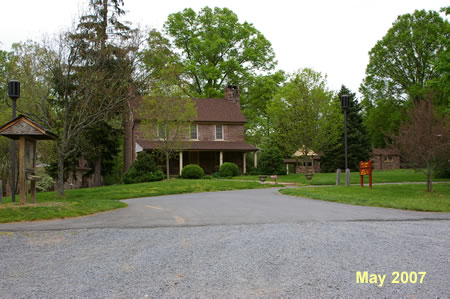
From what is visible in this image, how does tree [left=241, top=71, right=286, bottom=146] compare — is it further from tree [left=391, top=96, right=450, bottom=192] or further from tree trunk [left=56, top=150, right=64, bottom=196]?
tree trunk [left=56, top=150, right=64, bottom=196]

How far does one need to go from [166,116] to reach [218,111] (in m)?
10.7

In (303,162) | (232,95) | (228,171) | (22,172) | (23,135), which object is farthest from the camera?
(303,162)

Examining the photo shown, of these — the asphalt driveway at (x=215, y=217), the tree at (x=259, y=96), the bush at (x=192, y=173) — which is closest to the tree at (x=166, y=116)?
the bush at (x=192, y=173)

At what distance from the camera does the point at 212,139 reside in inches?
1451

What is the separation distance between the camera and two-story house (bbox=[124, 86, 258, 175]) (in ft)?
116

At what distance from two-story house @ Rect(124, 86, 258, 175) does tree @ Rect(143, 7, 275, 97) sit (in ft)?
26.7

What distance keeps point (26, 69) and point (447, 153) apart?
1951 centimetres

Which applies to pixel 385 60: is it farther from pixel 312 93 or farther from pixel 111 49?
pixel 111 49

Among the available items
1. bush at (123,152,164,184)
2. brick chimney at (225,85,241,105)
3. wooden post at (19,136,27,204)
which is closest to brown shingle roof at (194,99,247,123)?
brick chimney at (225,85,241,105)

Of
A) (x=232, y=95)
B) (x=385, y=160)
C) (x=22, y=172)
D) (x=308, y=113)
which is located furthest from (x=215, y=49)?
(x=22, y=172)

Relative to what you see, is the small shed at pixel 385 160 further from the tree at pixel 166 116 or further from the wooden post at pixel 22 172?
the wooden post at pixel 22 172

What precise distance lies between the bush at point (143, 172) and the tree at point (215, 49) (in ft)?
59.5

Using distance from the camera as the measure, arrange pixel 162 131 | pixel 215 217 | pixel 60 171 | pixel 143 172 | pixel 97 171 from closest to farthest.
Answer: pixel 215 217
pixel 60 171
pixel 162 131
pixel 143 172
pixel 97 171

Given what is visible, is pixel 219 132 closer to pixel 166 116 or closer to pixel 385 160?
pixel 166 116
